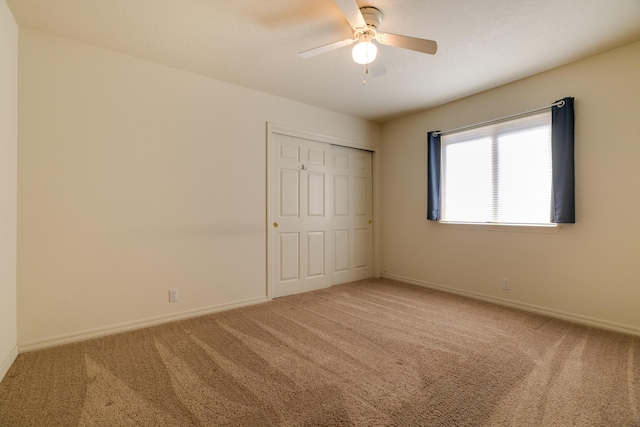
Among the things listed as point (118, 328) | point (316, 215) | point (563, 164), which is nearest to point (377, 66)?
point (563, 164)

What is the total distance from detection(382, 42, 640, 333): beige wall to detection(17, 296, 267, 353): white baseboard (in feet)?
9.67

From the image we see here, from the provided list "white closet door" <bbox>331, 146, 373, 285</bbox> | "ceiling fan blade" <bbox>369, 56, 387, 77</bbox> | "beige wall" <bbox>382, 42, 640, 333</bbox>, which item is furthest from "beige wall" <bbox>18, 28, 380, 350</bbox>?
"beige wall" <bbox>382, 42, 640, 333</bbox>

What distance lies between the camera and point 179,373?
6.52 ft

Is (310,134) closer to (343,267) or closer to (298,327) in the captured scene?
(343,267)

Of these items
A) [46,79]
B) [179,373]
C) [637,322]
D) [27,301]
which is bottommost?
[179,373]

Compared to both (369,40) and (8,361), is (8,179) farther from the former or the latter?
(369,40)

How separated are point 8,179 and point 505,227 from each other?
15.1ft

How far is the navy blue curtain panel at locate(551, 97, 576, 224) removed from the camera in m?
2.84

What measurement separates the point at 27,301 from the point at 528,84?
513 cm

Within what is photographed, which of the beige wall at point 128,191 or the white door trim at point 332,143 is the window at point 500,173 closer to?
the white door trim at point 332,143

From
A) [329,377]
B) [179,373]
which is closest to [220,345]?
[179,373]

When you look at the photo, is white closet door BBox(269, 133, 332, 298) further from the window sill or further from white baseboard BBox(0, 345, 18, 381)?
white baseboard BBox(0, 345, 18, 381)

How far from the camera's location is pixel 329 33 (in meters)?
2.42

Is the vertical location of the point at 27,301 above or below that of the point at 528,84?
below
